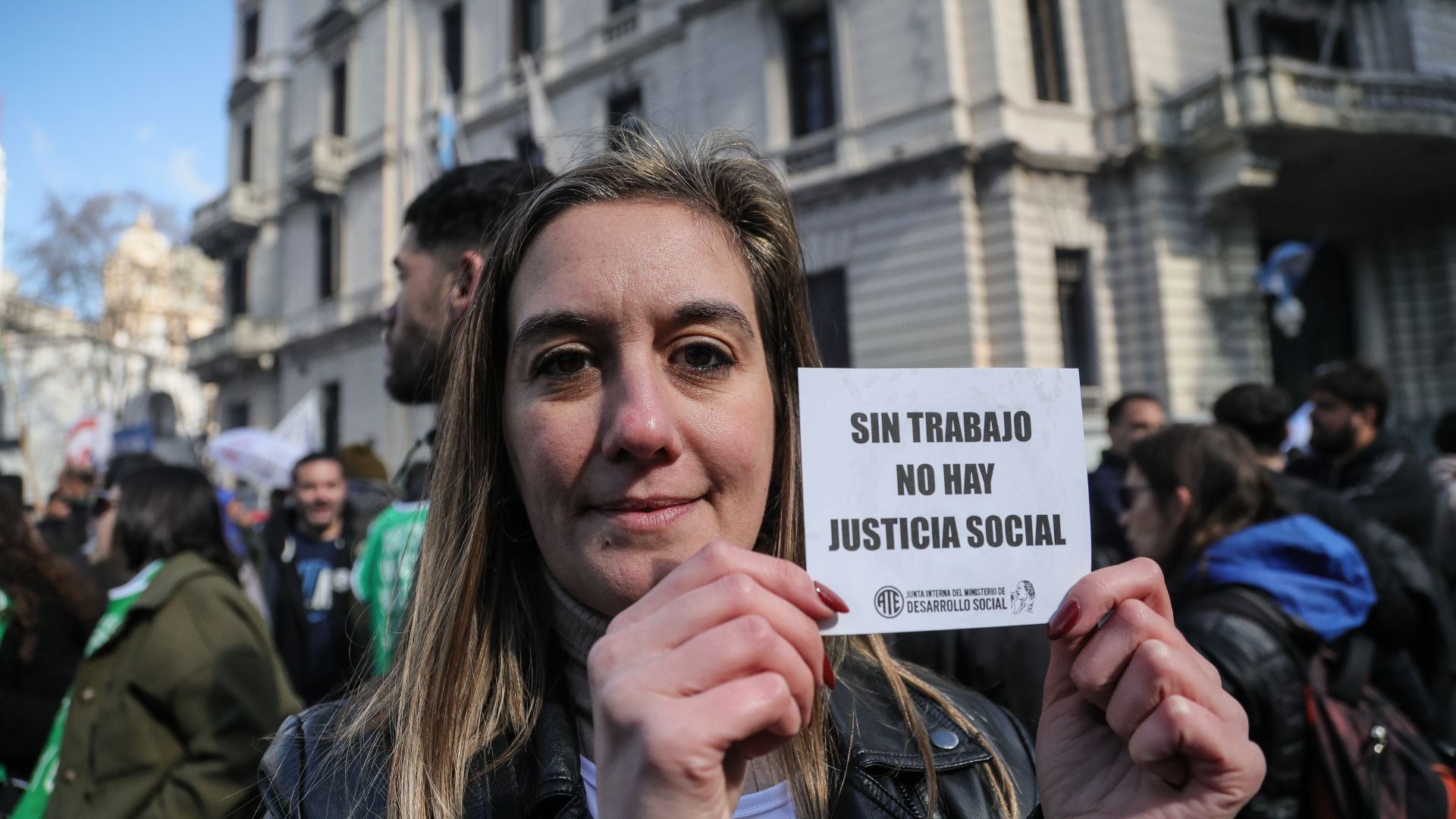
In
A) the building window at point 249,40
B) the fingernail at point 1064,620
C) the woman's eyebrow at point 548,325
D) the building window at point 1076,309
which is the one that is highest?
the building window at point 249,40

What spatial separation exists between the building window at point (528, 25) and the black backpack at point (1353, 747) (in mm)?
21181

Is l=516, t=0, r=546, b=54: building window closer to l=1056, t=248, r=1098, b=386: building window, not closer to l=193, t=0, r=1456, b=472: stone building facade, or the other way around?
l=193, t=0, r=1456, b=472: stone building facade

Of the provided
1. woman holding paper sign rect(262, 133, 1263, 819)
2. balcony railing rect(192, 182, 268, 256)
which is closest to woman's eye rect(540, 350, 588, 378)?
woman holding paper sign rect(262, 133, 1263, 819)

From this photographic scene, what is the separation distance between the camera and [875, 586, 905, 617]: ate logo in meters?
1.15

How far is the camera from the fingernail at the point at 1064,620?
1138 millimetres

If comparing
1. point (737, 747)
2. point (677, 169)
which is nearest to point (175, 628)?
point (677, 169)

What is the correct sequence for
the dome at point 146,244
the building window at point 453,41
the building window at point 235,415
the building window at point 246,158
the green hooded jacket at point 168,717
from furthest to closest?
1. the dome at point 146,244
2. the building window at point 246,158
3. the building window at point 235,415
4. the building window at point 453,41
5. the green hooded jacket at point 168,717

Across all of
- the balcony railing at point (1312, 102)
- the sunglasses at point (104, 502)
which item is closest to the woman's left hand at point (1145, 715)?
the sunglasses at point (104, 502)

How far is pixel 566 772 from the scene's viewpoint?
129 cm

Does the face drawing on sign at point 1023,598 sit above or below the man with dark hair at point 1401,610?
above

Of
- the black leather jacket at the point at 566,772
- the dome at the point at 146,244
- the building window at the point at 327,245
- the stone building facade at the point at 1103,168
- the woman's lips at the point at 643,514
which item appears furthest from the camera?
the dome at the point at 146,244

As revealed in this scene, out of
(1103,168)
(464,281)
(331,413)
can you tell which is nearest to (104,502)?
(464,281)

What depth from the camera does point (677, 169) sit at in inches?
59.2

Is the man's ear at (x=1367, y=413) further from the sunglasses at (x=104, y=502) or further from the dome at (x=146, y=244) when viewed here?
the dome at (x=146, y=244)
